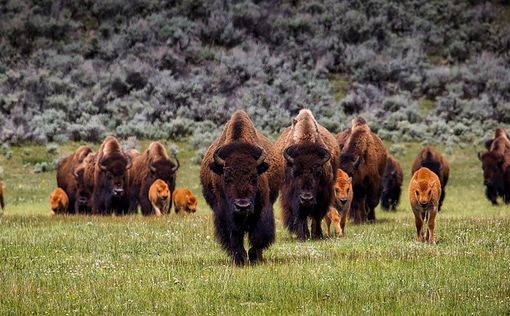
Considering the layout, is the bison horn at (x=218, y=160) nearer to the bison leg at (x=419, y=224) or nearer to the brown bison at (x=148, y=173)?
the bison leg at (x=419, y=224)

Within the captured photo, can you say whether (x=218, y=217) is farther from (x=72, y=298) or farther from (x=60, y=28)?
(x=60, y=28)

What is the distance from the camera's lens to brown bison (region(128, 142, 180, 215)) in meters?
22.8

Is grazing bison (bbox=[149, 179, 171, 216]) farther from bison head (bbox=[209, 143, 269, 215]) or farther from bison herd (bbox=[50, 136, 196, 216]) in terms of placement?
bison head (bbox=[209, 143, 269, 215])

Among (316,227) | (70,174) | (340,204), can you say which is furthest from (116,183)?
(316,227)

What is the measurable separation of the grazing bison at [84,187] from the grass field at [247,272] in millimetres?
5645

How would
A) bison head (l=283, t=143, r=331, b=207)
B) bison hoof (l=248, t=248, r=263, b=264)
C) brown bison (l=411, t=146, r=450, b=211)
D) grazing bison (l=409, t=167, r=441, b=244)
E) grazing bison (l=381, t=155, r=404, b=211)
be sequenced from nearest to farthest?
bison hoof (l=248, t=248, r=263, b=264) → grazing bison (l=409, t=167, r=441, b=244) → bison head (l=283, t=143, r=331, b=207) → brown bison (l=411, t=146, r=450, b=211) → grazing bison (l=381, t=155, r=404, b=211)

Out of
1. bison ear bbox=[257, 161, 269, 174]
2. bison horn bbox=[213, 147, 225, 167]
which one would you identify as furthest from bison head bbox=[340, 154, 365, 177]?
bison horn bbox=[213, 147, 225, 167]

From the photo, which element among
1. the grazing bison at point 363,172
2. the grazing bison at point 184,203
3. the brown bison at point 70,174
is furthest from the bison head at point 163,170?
the grazing bison at point 363,172

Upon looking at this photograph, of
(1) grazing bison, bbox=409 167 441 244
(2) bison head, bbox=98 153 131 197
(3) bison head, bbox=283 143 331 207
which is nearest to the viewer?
(1) grazing bison, bbox=409 167 441 244

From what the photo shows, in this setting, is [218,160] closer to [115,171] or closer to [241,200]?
[241,200]

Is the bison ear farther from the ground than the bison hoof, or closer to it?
farther from the ground

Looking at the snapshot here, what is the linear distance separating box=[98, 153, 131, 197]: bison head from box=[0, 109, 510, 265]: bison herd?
0.02m

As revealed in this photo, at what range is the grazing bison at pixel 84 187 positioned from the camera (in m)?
23.3

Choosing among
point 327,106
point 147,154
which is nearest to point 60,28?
point 327,106
